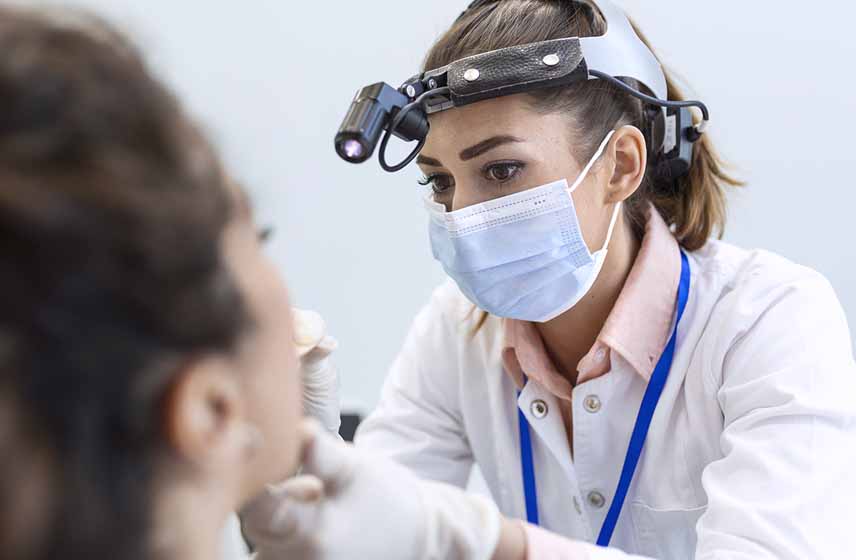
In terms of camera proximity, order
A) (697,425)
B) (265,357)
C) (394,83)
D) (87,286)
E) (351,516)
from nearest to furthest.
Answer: (87,286)
(265,357)
(351,516)
(697,425)
(394,83)

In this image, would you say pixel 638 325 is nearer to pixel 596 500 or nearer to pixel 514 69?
pixel 596 500

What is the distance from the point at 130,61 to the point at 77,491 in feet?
0.77

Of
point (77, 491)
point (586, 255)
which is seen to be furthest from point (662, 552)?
point (77, 491)

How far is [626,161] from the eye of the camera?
4.15 feet

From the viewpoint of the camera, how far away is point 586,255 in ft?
4.04

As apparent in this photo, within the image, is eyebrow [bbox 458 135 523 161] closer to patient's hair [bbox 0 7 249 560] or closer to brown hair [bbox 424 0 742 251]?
brown hair [bbox 424 0 742 251]

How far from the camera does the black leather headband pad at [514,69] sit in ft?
3.77

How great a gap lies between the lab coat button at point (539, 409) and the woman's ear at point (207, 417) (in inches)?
31.6

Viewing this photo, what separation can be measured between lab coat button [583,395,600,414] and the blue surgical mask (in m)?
0.13

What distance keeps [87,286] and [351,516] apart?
0.31m

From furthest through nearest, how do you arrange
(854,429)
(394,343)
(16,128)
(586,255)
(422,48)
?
(394,343) → (422,48) → (586,255) → (854,429) → (16,128)

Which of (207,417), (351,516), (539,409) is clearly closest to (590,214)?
(539,409)

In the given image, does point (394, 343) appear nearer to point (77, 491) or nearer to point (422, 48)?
point (422, 48)

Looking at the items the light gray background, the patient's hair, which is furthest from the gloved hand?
the light gray background
